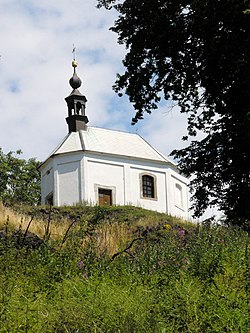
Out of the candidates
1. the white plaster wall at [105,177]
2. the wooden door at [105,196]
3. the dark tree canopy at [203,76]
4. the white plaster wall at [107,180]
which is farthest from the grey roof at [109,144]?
the dark tree canopy at [203,76]

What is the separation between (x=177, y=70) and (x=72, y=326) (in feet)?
36.7

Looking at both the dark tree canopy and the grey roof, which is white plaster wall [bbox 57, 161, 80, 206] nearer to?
the grey roof

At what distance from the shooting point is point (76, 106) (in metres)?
45.6

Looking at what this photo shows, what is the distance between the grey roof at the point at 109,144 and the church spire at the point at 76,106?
2.33 feet

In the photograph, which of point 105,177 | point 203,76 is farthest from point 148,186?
point 203,76

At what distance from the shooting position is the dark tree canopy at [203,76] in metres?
14.1

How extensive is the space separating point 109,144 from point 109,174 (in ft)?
8.53

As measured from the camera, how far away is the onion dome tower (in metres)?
43.9

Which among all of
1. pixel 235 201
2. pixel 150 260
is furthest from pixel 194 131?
pixel 150 260

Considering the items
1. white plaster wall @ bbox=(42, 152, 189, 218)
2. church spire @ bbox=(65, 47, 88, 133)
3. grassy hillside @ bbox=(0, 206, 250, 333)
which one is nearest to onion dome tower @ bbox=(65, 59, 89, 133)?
church spire @ bbox=(65, 47, 88, 133)

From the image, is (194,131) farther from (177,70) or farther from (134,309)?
(134,309)

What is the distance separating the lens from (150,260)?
8172 mm

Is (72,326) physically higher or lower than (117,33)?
lower

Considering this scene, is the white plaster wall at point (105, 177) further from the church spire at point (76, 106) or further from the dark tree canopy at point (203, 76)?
the dark tree canopy at point (203, 76)
